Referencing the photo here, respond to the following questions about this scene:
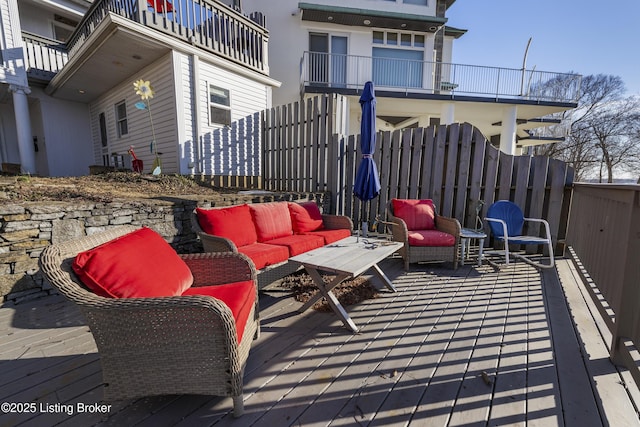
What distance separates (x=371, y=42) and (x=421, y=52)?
6.21 feet

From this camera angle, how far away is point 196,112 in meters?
5.77

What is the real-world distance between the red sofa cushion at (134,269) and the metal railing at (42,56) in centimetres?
930

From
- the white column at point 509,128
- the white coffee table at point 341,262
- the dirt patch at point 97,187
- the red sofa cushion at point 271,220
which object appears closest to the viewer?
the white coffee table at point 341,262

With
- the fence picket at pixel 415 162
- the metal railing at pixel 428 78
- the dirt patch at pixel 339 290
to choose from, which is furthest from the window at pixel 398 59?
the dirt patch at pixel 339 290

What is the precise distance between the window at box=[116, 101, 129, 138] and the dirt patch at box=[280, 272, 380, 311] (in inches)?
271

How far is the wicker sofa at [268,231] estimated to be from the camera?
2695 millimetres

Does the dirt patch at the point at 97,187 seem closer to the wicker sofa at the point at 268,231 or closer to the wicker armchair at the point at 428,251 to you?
the wicker sofa at the point at 268,231

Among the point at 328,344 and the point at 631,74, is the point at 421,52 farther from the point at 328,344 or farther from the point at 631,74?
the point at 631,74

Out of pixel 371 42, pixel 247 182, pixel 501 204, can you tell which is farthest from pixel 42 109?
pixel 501 204

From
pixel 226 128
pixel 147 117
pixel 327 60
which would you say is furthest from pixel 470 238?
pixel 327 60

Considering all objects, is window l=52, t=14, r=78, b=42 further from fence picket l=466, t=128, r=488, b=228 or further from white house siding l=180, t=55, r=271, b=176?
fence picket l=466, t=128, r=488, b=228

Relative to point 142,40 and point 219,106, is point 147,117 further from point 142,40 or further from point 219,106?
point 142,40

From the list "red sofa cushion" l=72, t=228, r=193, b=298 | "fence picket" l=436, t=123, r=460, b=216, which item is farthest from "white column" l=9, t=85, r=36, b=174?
"fence picket" l=436, t=123, r=460, b=216

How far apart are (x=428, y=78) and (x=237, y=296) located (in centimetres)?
1042
